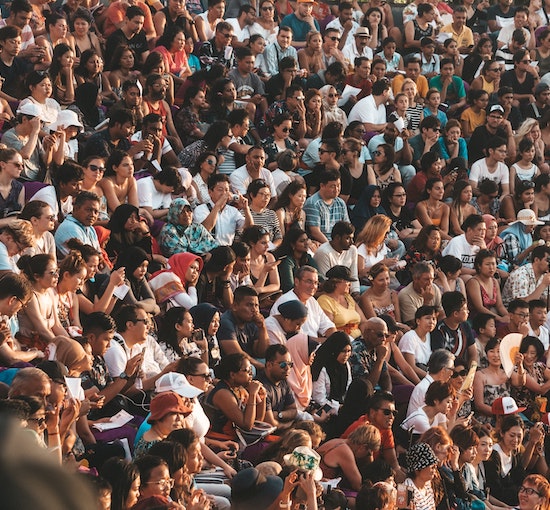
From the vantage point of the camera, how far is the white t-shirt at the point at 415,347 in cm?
957

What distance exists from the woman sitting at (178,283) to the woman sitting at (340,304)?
1.45m

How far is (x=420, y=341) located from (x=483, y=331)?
979mm

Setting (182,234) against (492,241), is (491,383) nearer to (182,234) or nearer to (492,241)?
(492,241)

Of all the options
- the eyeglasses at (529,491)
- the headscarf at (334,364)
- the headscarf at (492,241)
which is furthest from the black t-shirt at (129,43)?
the eyeglasses at (529,491)

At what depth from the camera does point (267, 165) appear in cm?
1155

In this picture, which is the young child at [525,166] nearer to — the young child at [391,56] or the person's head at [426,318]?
the young child at [391,56]

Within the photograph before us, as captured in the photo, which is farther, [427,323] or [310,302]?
[427,323]

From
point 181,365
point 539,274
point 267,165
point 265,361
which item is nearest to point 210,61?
point 267,165

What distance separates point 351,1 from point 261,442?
31.4 feet

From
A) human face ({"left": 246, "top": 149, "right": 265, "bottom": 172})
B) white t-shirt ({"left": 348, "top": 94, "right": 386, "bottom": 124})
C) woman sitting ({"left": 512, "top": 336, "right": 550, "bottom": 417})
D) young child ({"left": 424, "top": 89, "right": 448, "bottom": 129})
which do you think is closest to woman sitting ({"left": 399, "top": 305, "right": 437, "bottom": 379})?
woman sitting ({"left": 512, "top": 336, "right": 550, "bottom": 417})

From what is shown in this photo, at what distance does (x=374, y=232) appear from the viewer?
→ 34.7ft

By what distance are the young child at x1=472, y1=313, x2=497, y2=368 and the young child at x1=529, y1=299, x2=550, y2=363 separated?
1.74ft

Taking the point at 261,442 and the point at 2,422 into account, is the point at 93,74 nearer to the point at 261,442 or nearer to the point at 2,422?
the point at 261,442

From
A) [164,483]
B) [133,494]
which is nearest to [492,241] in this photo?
[164,483]
